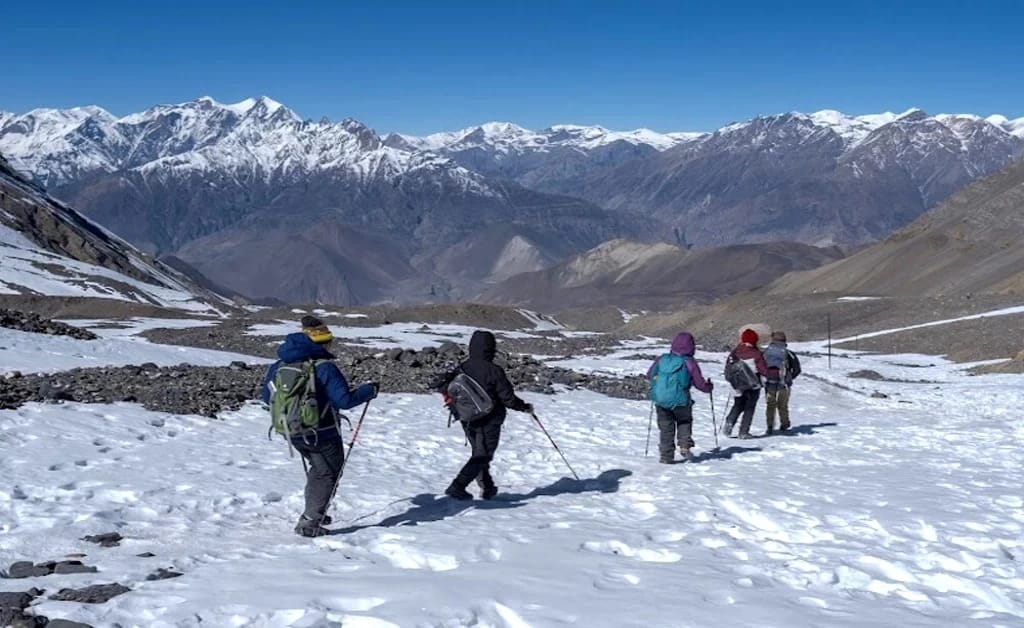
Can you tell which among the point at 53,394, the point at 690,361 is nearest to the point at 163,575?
the point at 53,394

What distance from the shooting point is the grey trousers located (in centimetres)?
1515

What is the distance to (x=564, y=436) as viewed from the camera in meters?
18.1

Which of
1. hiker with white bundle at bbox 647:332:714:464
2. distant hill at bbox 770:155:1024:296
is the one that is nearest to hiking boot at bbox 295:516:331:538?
hiker with white bundle at bbox 647:332:714:464

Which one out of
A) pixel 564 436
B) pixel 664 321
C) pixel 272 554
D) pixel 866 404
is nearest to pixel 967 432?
pixel 866 404

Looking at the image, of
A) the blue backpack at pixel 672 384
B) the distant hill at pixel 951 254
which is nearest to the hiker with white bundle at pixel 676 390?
the blue backpack at pixel 672 384

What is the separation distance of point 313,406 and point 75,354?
16937 millimetres

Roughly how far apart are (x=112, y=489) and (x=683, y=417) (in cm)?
853

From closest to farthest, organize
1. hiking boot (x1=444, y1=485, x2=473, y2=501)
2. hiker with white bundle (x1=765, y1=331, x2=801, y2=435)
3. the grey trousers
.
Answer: hiking boot (x1=444, y1=485, x2=473, y2=501), the grey trousers, hiker with white bundle (x1=765, y1=331, x2=801, y2=435)

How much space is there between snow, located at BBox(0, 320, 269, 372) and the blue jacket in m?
11.8

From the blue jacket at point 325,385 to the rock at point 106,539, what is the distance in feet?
7.24

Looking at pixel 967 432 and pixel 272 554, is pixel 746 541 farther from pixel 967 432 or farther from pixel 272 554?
pixel 967 432

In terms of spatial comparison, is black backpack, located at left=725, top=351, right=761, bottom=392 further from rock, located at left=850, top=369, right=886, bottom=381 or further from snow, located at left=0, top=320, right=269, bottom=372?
rock, located at left=850, top=369, right=886, bottom=381

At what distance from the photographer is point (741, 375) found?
18.3 meters

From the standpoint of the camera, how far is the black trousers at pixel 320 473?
9.93 metres
